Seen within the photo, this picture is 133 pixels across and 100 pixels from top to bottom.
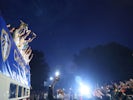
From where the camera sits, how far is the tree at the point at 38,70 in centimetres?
4160

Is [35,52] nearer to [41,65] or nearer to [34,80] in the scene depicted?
[41,65]

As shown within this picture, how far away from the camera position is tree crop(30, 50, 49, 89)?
4160cm

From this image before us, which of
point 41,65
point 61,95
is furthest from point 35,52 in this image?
point 61,95

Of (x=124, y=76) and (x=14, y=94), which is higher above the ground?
(x=124, y=76)

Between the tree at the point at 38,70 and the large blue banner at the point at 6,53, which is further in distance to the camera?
the tree at the point at 38,70

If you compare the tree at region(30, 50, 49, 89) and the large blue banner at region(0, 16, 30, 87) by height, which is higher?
the tree at region(30, 50, 49, 89)

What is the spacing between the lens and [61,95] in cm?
1789

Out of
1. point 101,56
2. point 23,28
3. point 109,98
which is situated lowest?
point 109,98

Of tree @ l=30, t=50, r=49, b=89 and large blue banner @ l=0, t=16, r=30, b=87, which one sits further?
tree @ l=30, t=50, r=49, b=89

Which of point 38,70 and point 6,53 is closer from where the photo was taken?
point 6,53

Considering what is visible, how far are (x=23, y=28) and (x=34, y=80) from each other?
33.9 meters

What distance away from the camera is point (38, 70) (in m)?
42.9

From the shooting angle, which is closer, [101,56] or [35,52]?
[35,52]

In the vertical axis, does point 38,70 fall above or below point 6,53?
above
